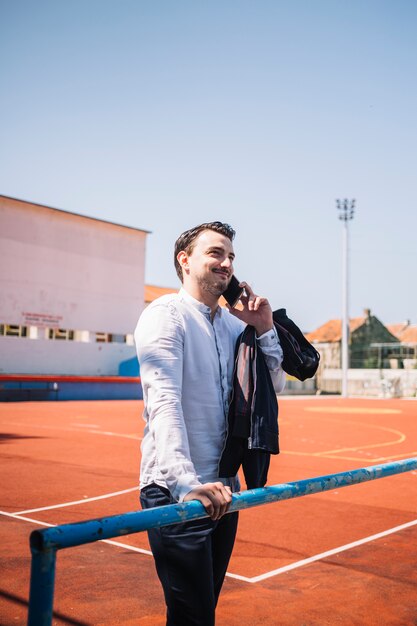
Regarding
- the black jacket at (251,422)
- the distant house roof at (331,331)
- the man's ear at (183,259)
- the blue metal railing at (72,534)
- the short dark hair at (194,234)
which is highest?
the distant house roof at (331,331)

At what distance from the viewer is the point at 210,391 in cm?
246

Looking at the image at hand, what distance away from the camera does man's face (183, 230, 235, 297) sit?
2.54m

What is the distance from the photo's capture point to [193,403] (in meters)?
2.43

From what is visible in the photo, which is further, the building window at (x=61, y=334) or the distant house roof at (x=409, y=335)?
the distant house roof at (x=409, y=335)

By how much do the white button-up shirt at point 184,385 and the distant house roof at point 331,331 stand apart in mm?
65864

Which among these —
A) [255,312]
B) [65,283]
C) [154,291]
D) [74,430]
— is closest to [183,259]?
[255,312]

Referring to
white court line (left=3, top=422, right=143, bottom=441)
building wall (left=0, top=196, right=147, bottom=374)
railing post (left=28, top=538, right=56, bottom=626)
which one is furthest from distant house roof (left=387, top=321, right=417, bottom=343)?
railing post (left=28, top=538, right=56, bottom=626)

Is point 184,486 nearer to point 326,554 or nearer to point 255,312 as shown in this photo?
point 255,312

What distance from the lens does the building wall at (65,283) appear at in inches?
1446

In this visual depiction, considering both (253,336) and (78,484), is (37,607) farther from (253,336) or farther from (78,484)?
(78,484)

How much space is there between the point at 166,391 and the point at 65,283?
125 ft

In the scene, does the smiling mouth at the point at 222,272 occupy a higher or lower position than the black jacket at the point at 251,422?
higher

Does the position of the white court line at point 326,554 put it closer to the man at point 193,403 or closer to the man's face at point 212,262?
the man at point 193,403

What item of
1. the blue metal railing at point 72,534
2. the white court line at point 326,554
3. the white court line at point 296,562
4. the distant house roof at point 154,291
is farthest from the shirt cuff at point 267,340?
the distant house roof at point 154,291
